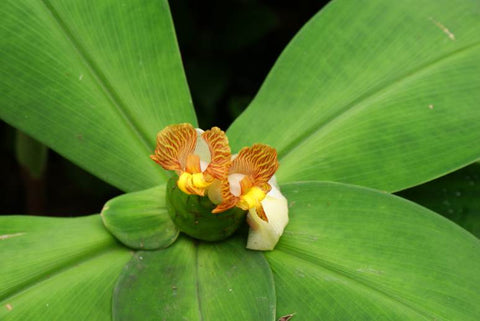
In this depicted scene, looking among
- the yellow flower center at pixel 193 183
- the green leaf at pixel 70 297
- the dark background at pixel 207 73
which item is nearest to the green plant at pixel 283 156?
the green leaf at pixel 70 297

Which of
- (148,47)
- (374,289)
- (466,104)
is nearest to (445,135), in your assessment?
(466,104)

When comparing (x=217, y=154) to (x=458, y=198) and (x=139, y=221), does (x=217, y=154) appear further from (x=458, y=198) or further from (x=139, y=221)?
(x=458, y=198)

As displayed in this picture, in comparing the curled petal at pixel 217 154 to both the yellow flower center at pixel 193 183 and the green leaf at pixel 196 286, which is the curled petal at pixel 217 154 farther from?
the green leaf at pixel 196 286

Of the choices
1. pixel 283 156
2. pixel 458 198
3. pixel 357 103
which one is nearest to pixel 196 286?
pixel 283 156

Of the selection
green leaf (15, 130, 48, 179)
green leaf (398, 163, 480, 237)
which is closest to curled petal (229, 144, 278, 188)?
green leaf (398, 163, 480, 237)

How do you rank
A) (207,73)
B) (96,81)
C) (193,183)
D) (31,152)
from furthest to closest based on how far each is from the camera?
(207,73) < (31,152) < (96,81) < (193,183)
